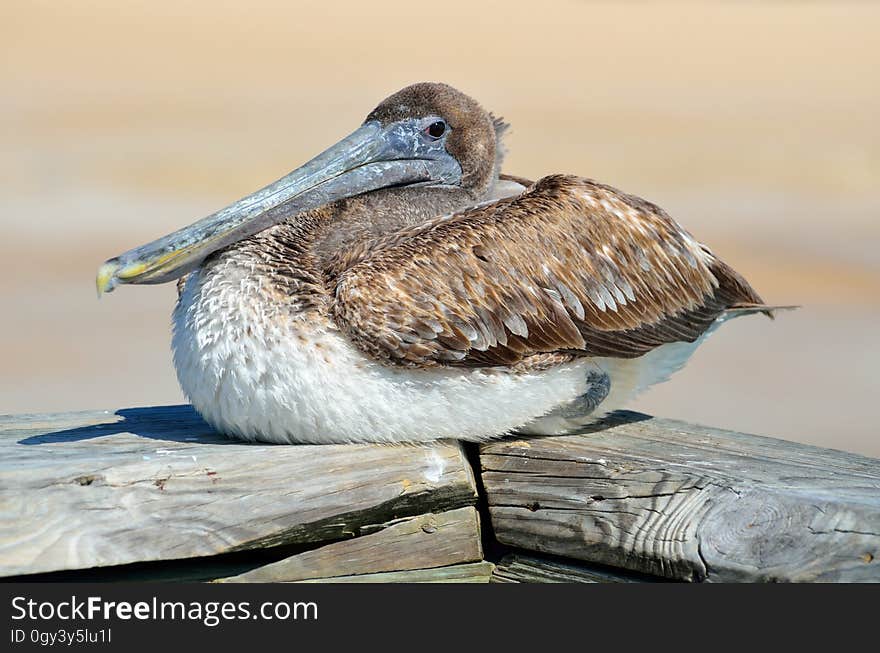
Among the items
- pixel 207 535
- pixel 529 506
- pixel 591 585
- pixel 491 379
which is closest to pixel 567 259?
pixel 491 379

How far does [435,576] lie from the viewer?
435 cm

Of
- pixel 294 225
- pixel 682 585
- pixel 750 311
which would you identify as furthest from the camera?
pixel 750 311

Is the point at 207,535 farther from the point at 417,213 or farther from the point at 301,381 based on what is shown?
the point at 417,213

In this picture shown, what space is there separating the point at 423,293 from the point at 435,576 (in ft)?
3.42

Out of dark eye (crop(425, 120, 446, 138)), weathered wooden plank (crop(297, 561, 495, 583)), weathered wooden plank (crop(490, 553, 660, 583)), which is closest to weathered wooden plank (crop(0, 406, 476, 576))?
weathered wooden plank (crop(297, 561, 495, 583))

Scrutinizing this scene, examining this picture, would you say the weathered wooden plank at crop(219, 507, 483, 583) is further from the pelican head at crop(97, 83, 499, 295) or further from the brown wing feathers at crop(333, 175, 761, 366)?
the pelican head at crop(97, 83, 499, 295)

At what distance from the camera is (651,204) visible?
506 centimetres

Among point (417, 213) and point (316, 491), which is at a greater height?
point (417, 213)

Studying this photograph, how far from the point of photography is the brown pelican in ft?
14.1

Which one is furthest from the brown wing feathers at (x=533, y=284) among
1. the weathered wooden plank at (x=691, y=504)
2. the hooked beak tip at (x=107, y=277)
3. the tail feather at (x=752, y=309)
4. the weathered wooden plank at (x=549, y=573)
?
the hooked beak tip at (x=107, y=277)

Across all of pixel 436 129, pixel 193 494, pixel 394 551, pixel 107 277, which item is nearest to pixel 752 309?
pixel 436 129

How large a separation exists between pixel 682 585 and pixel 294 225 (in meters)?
2.11

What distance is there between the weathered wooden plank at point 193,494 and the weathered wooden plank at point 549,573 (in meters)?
0.32

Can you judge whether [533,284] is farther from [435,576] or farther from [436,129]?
[435,576]
